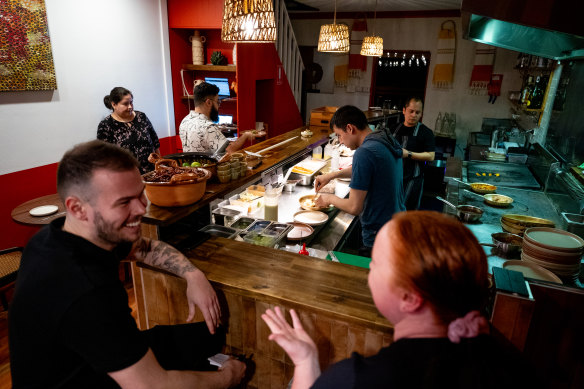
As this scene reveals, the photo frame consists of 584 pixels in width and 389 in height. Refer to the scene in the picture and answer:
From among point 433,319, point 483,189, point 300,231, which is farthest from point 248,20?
point 483,189

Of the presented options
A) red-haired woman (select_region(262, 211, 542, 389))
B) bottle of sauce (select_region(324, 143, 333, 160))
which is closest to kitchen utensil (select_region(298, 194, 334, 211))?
bottle of sauce (select_region(324, 143, 333, 160))

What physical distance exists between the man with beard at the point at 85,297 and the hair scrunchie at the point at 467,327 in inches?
39.8

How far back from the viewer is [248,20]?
2.49m

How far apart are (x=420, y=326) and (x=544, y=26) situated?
51.8 inches

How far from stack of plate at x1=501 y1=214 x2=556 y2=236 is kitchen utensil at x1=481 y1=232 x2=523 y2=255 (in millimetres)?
98

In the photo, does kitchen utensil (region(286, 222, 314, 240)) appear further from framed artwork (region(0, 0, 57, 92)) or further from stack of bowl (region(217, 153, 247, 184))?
framed artwork (region(0, 0, 57, 92))

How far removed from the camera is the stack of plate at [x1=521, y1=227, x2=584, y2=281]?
208cm

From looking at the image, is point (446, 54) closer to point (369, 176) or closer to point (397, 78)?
point (397, 78)

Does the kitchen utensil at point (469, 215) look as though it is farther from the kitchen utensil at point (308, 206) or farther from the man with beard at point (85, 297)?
the man with beard at point (85, 297)

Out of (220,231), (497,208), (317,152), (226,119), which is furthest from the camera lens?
(226,119)

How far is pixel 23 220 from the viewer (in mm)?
3305

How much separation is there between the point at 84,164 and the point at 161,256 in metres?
0.66

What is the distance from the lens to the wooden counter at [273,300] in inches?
58.9

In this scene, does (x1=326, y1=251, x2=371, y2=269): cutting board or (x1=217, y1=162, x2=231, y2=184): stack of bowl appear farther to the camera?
(x1=217, y1=162, x2=231, y2=184): stack of bowl
